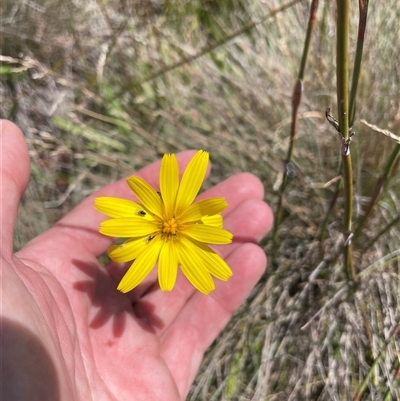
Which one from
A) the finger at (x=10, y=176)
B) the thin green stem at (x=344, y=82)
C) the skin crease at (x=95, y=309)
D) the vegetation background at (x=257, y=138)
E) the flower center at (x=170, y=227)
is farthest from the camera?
the vegetation background at (x=257, y=138)

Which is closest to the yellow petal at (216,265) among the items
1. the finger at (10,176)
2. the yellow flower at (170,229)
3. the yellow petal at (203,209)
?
the yellow flower at (170,229)

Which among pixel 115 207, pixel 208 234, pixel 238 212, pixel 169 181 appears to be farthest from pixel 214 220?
pixel 238 212

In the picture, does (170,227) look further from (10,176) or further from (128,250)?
(10,176)

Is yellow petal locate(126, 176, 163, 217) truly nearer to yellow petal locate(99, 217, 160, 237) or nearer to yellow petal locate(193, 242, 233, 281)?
yellow petal locate(99, 217, 160, 237)

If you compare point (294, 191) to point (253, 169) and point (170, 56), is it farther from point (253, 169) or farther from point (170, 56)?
point (170, 56)

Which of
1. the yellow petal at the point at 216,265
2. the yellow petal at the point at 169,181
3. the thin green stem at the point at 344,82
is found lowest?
the yellow petal at the point at 216,265

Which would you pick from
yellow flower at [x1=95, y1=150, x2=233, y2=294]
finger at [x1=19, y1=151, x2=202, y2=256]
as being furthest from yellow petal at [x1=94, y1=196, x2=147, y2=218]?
finger at [x1=19, y1=151, x2=202, y2=256]

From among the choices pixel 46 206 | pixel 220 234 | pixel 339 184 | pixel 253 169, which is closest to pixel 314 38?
pixel 253 169

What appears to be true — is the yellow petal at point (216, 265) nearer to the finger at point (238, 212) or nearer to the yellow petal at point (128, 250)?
the yellow petal at point (128, 250)
